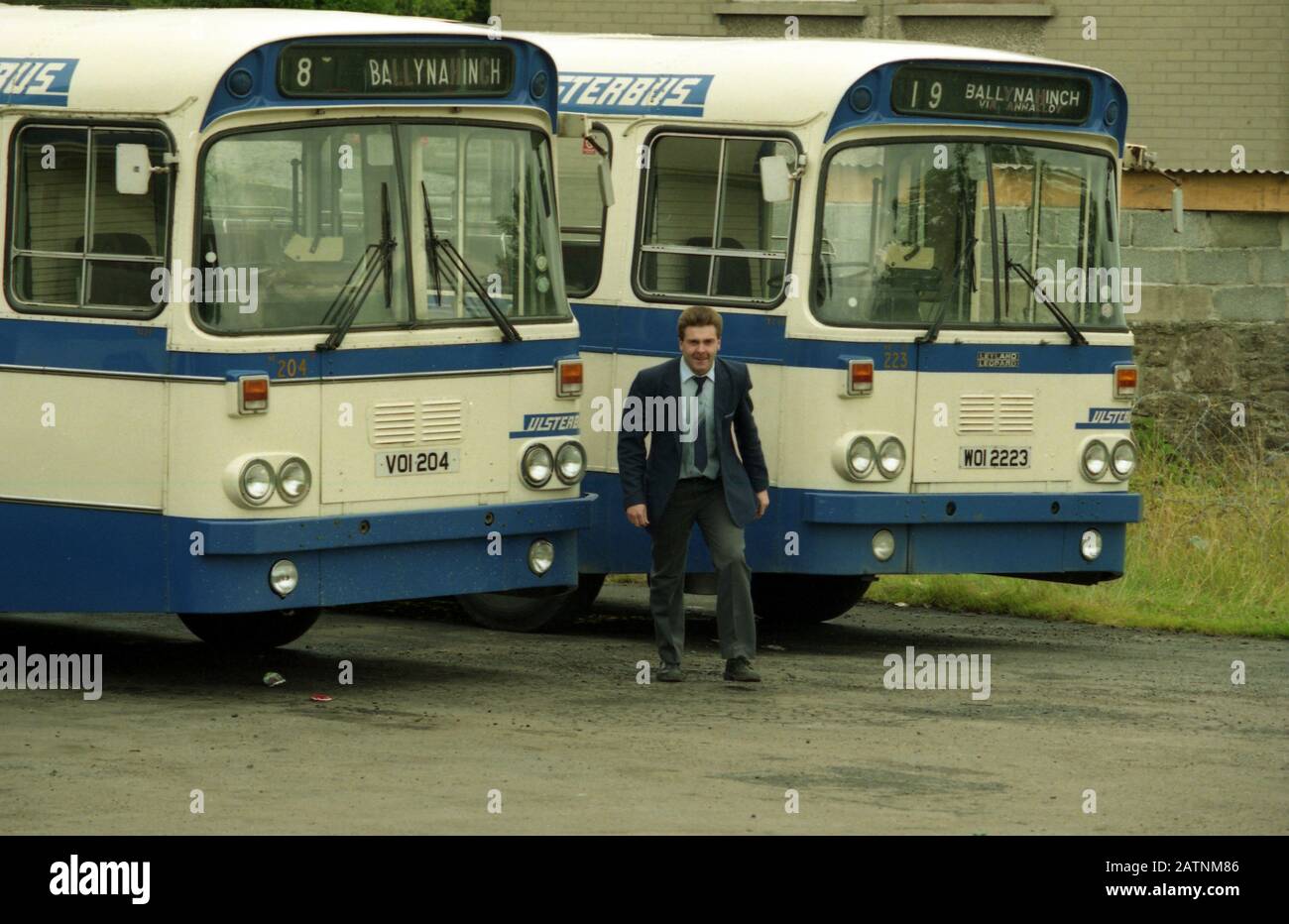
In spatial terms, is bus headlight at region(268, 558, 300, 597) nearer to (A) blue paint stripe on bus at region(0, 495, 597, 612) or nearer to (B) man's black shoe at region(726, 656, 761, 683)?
(A) blue paint stripe on bus at region(0, 495, 597, 612)

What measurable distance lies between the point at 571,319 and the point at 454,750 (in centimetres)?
315

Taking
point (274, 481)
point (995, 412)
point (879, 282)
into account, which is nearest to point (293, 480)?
point (274, 481)

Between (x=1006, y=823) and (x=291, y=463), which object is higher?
(x=291, y=463)

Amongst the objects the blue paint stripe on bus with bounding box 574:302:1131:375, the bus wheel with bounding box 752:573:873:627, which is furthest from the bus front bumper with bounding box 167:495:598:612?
the bus wheel with bounding box 752:573:873:627

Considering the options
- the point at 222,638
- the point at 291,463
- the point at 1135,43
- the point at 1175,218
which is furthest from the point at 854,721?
the point at 1135,43

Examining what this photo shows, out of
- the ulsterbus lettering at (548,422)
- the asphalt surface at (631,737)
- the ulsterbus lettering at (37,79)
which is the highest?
the ulsterbus lettering at (37,79)

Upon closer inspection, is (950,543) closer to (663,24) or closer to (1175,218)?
(1175,218)

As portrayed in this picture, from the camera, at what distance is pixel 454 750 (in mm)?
10297

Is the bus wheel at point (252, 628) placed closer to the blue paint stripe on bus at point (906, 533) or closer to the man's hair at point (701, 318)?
the blue paint stripe on bus at point (906, 533)

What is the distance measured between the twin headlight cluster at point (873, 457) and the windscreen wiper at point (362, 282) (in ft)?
8.75

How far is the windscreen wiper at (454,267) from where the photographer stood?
12031 mm

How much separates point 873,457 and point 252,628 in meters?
3.22

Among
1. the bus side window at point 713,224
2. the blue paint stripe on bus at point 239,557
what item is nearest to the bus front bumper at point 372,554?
the blue paint stripe on bus at point 239,557

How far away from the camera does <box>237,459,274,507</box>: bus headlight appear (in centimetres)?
1129
